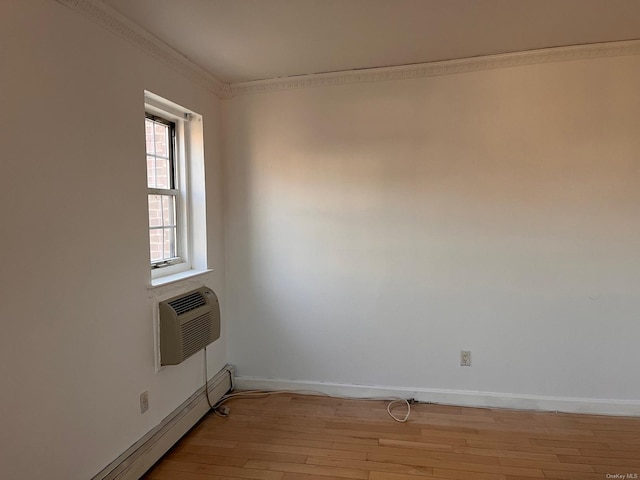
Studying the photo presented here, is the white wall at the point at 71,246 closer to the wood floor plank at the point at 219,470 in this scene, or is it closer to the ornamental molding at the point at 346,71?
the ornamental molding at the point at 346,71

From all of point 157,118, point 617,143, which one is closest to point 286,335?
point 157,118

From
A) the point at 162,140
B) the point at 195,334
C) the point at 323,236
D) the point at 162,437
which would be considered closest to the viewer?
the point at 162,437

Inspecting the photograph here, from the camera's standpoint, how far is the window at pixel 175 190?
8.41 ft

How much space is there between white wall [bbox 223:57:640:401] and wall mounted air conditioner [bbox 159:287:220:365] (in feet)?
1.75

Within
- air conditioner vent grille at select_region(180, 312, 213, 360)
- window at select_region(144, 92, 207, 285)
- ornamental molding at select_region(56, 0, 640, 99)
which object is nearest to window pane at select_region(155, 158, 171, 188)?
window at select_region(144, 92, 207, 285)

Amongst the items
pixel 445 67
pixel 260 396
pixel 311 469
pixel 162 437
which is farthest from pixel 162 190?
pixel 445 67

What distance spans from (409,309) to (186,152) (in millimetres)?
2038

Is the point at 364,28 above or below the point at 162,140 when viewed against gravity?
above

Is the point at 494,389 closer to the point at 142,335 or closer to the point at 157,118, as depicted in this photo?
the point at 142,335

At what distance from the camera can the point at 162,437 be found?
2.29 meters

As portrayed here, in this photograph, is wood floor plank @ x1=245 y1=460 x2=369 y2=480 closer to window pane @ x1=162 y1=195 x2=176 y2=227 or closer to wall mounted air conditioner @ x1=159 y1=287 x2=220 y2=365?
wall mounted air conditioner @ x1=159 y1=287 x2=220 y2=365

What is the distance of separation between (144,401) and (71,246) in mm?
→ 1011

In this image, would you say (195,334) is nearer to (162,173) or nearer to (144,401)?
(144,401)

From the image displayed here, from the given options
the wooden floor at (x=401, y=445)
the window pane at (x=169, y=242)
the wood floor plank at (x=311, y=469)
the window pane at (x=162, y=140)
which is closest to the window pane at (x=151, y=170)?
the window pane at (x=162, y=140)
